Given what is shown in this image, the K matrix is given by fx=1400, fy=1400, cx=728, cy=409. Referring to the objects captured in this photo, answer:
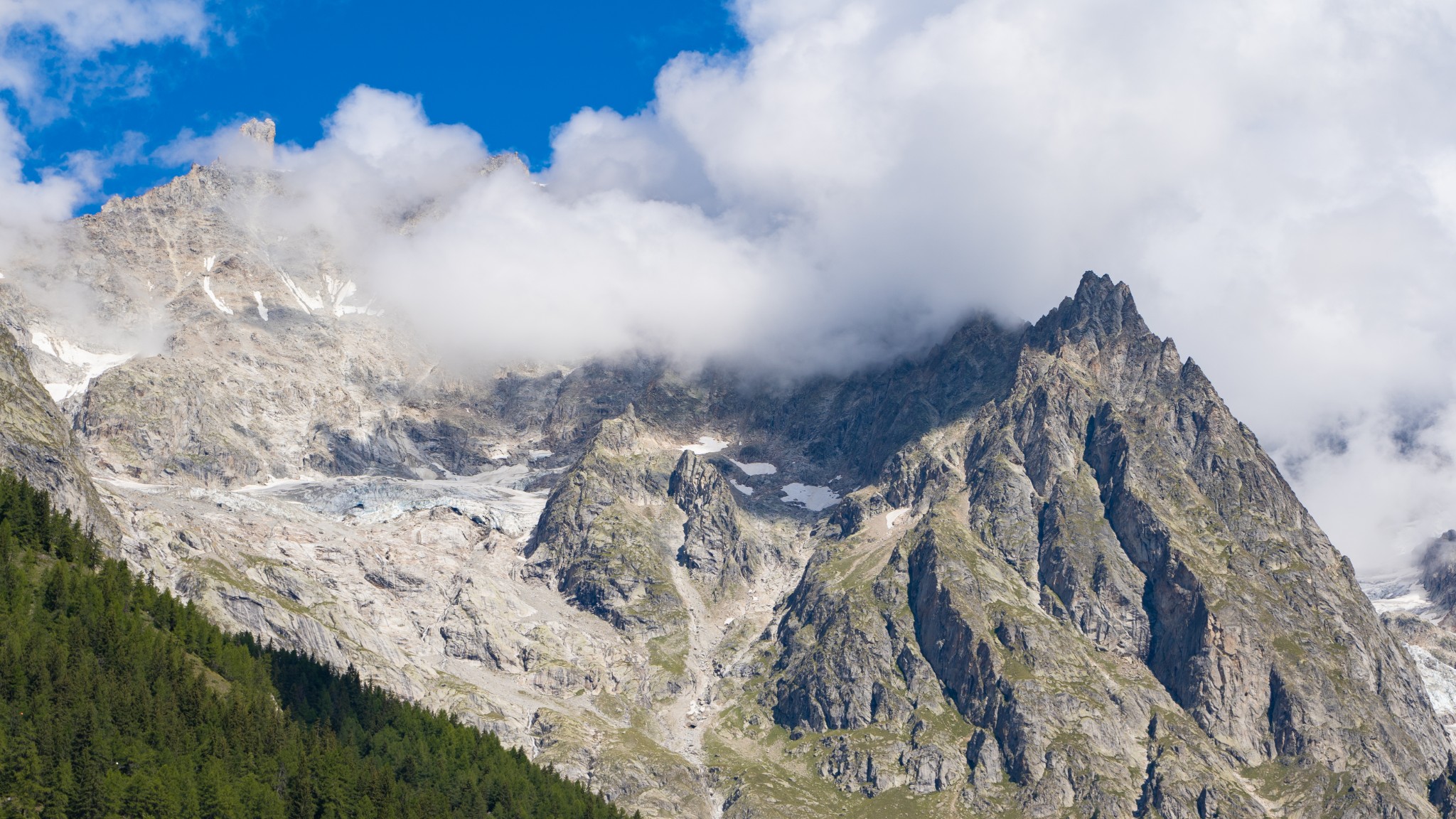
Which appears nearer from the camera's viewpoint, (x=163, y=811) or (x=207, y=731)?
(x=163, y=811)

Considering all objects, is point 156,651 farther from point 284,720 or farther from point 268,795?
point 268,795

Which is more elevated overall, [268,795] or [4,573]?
[4,573]

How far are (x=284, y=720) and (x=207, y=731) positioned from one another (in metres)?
20.2

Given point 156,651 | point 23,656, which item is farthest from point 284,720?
point 23,656

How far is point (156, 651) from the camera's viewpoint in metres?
190

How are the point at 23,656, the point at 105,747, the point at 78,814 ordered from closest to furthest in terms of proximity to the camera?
the point at 78,814
the point at 105,747
the point at 23,656

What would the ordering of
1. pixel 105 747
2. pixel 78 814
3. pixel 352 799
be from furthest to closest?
1. pixel 352 799
2. pixel 105 747
3. pixel 78 814

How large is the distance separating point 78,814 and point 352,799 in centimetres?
4009

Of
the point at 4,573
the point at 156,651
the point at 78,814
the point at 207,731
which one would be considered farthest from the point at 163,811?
the point at 4,573

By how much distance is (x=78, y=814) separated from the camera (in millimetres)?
149250

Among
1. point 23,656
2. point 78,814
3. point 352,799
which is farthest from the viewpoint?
point 352,799

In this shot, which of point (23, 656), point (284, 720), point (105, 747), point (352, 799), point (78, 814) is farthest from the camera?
point (284, 720)

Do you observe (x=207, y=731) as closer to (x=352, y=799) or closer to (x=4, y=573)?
(x=352, y=799)

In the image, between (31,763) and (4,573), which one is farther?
(4,573)
